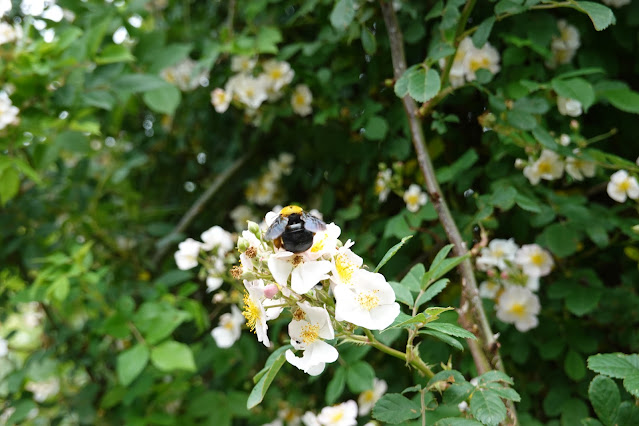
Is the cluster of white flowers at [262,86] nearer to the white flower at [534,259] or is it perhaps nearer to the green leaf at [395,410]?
the white flower at [534,259]

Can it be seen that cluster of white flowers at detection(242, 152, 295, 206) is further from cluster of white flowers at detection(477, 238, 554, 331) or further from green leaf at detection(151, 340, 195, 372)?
cluster of white flowers at detection(477, 238, 554, 331)

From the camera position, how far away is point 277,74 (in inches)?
64.4

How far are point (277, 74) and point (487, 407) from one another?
1.18m

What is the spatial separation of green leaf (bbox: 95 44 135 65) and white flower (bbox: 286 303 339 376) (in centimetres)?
112

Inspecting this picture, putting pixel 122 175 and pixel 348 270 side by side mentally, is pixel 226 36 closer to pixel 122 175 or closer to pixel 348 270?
pixel 122 175

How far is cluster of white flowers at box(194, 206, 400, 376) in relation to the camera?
2.05 ft

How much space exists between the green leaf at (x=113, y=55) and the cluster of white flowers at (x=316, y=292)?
1.03m

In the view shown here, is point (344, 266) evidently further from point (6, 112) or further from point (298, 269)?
point (6, 112)

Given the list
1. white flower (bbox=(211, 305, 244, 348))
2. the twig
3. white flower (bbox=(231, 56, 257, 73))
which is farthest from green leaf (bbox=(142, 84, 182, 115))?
white flower (bbox=(211, 305, 244, 348))

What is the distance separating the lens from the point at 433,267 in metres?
0.81

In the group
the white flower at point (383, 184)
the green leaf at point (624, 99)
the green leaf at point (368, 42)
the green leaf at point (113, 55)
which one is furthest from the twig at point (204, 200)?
the green leaf at point (624, 99)

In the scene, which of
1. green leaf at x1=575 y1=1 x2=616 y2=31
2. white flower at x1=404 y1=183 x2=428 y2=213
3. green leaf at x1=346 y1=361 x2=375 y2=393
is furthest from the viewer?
white flower at x1=404 y1=183 x2=428 y2=213

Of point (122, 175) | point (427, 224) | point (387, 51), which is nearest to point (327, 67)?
point (387, 51)

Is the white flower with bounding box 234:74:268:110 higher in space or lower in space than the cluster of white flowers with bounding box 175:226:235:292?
higher
